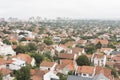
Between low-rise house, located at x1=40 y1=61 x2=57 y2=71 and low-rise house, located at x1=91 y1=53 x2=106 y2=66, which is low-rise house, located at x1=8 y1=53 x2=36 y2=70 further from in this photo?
low-rise house, located at x1=91 y1=53 x2=106 y2=66

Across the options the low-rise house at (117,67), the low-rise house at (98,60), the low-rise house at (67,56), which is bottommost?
the low-rise house at (117,67)

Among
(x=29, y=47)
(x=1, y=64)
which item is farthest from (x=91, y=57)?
(x=1, y=64)

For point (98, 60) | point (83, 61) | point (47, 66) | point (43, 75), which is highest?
point (43, 75)

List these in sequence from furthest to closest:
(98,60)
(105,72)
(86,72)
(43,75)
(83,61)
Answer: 1. (98,60)
2. (83,61)
3. (86,72)
4. (105,72)
5. (43,75)

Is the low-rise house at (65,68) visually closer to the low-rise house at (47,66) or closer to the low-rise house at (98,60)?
the low-rise house at (47,66)

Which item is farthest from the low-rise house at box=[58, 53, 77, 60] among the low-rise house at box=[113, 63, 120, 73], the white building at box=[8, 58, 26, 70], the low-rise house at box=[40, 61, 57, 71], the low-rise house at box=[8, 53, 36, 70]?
the white building at box=[8, 58, 26, 70]

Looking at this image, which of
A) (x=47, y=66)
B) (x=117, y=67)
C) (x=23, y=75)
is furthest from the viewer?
(x=117, y=67)

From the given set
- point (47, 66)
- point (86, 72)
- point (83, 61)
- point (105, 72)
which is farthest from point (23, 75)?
point (83, 61)

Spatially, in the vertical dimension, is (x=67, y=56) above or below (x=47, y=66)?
below

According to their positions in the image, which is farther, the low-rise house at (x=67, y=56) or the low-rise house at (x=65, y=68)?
the low-rise house at (x=67, y=56)

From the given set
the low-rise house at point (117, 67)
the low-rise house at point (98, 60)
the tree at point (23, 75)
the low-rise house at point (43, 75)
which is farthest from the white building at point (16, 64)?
the low-rise house at point (117, 67)

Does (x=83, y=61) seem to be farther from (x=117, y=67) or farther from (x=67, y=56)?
(x=117, y=67)
